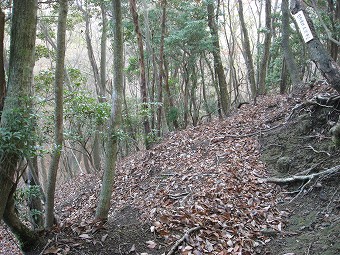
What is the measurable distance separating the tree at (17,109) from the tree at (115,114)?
1466 mm

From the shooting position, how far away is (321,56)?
229 inches

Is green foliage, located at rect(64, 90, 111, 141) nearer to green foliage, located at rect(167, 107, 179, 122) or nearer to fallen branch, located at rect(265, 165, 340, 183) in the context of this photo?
fallen branch, located at rect(265, 165, 340, 183)

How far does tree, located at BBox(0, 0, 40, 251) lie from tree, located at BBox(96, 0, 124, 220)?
1.47 m

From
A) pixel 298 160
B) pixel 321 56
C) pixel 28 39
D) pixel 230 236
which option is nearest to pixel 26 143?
pixel 28 39

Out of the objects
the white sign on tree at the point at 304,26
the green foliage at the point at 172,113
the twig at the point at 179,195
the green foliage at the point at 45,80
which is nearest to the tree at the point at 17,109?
the twig at the point at 179,195

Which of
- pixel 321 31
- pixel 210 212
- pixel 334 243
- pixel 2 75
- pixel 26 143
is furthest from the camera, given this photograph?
pixel 321 31

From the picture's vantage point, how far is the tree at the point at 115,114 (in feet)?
19.2

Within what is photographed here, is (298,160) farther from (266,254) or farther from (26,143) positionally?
(26,143)

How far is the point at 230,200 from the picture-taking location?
673 centimetres

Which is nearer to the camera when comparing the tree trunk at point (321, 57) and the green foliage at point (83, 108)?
the tree trunk at point (321, 57)

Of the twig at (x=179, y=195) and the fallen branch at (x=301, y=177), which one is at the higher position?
the fallen branch at (x=301, y=177)

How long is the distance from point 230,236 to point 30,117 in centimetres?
364

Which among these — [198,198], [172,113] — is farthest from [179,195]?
[172,113]

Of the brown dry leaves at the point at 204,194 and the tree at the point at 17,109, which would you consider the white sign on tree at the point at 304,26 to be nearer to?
the brown dry leaves at the point at 204,194
